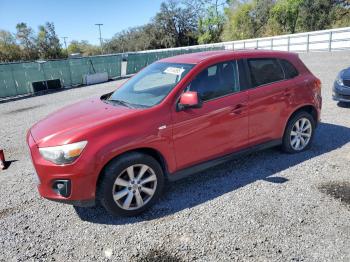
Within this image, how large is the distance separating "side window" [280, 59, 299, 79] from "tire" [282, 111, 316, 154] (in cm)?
61

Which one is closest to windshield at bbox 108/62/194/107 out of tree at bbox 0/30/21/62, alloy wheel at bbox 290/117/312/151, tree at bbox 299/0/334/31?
alloy wheel at bbox 290/117/312/151

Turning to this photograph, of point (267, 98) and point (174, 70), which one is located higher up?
point (174, 70)

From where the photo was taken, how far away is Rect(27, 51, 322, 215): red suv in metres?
3.26

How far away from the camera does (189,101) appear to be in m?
3.57

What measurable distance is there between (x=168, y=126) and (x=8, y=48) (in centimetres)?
6895

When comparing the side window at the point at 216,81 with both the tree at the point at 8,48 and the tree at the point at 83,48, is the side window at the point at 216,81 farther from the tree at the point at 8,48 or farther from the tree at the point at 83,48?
the tree at the point at 83,48

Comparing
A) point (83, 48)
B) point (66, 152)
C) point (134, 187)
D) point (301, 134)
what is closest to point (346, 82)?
point (301, 134)

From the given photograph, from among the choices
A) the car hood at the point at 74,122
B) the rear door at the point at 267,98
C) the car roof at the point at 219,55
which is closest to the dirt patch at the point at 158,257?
the car hood at the point at 74,122

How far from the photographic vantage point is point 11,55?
61188 mm

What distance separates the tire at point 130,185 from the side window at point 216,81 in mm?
1090

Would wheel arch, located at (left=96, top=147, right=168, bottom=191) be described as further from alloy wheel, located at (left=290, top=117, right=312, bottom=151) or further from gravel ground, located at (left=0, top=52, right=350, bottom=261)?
alloy wheel, located at (left=290, top=117, right=312, bottom=151)

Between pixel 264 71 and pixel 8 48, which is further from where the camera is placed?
pixel 8 48

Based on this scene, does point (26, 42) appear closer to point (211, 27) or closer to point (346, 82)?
point (211, 27)

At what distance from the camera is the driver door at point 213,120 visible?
3.74 m
